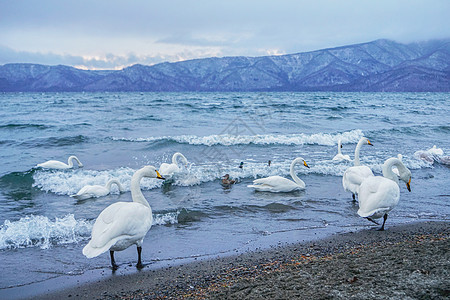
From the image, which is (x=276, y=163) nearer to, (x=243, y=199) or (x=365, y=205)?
(x=243, y=199)

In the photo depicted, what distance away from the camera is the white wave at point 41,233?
654 centimetres

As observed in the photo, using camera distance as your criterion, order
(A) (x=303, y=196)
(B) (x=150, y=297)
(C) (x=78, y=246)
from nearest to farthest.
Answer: (B) (x=150, y=297) < (C) (x=78, y=246) < (A) (x=303, y=196)

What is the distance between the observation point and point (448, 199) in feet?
29.9

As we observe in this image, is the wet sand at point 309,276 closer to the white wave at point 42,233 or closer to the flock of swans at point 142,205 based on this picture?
the flock of swans at point 142,205

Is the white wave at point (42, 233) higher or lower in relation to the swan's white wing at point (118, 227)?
lower

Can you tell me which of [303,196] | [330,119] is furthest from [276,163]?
[330,119]

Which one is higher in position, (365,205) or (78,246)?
(365,205)

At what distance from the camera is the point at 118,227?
5.22 meters

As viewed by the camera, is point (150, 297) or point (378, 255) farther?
point (378, 255)

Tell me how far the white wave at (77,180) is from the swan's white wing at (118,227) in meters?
5.06

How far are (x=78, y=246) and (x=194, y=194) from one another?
12.9 ft

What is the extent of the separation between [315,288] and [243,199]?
559cm

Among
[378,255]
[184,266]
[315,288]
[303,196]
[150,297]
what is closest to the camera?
[315,288]

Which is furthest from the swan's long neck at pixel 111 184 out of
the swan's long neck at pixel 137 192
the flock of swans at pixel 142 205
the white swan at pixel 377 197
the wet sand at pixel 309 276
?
the white swan at pixel 377 197
